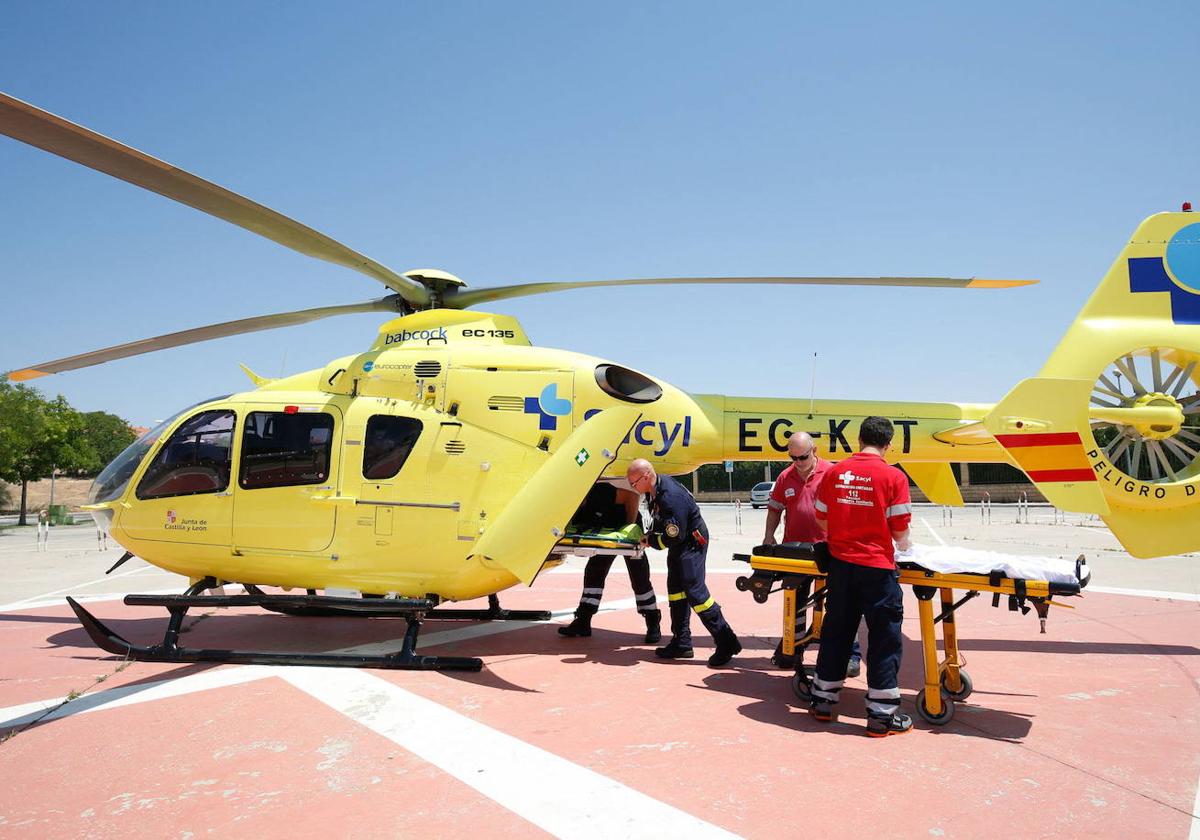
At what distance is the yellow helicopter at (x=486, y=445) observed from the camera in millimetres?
6207

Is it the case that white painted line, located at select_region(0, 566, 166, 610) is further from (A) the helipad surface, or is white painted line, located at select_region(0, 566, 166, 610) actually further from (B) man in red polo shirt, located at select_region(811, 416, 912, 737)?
→ (B) man in red polo shirt, located at select_region(811, 416, 912, 737)

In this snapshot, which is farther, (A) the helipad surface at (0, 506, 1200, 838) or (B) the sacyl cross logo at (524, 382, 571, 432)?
(B) the sacyl cross logo at (524, 382, 571, 432)

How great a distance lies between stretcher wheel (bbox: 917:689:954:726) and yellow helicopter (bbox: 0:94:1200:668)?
250cm

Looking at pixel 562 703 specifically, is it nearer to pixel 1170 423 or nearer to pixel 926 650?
pixel 926 650

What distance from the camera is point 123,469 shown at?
711cm

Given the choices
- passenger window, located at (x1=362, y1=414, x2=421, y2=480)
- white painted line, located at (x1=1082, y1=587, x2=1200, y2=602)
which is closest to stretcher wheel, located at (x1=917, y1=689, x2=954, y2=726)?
passenger window, located at (x1=362, y1=414, x2=421, y2=480)

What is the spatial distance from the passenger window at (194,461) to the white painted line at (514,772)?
2628mm

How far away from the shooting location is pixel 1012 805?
3416 mm

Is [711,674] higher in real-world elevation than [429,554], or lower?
lower

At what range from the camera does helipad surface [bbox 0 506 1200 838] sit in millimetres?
3312

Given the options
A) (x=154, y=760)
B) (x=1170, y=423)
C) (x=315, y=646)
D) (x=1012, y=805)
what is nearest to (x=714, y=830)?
(x=1012, y=805)

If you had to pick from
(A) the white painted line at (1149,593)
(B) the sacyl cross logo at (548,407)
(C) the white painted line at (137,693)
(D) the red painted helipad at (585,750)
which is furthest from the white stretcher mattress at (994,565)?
(A) the white painted line at (1149,593)

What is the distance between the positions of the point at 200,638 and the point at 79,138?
5117mm

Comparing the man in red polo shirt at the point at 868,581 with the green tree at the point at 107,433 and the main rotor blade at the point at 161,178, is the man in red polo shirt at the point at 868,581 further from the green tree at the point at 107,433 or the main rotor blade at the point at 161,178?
the green tree at the point at 107,433
